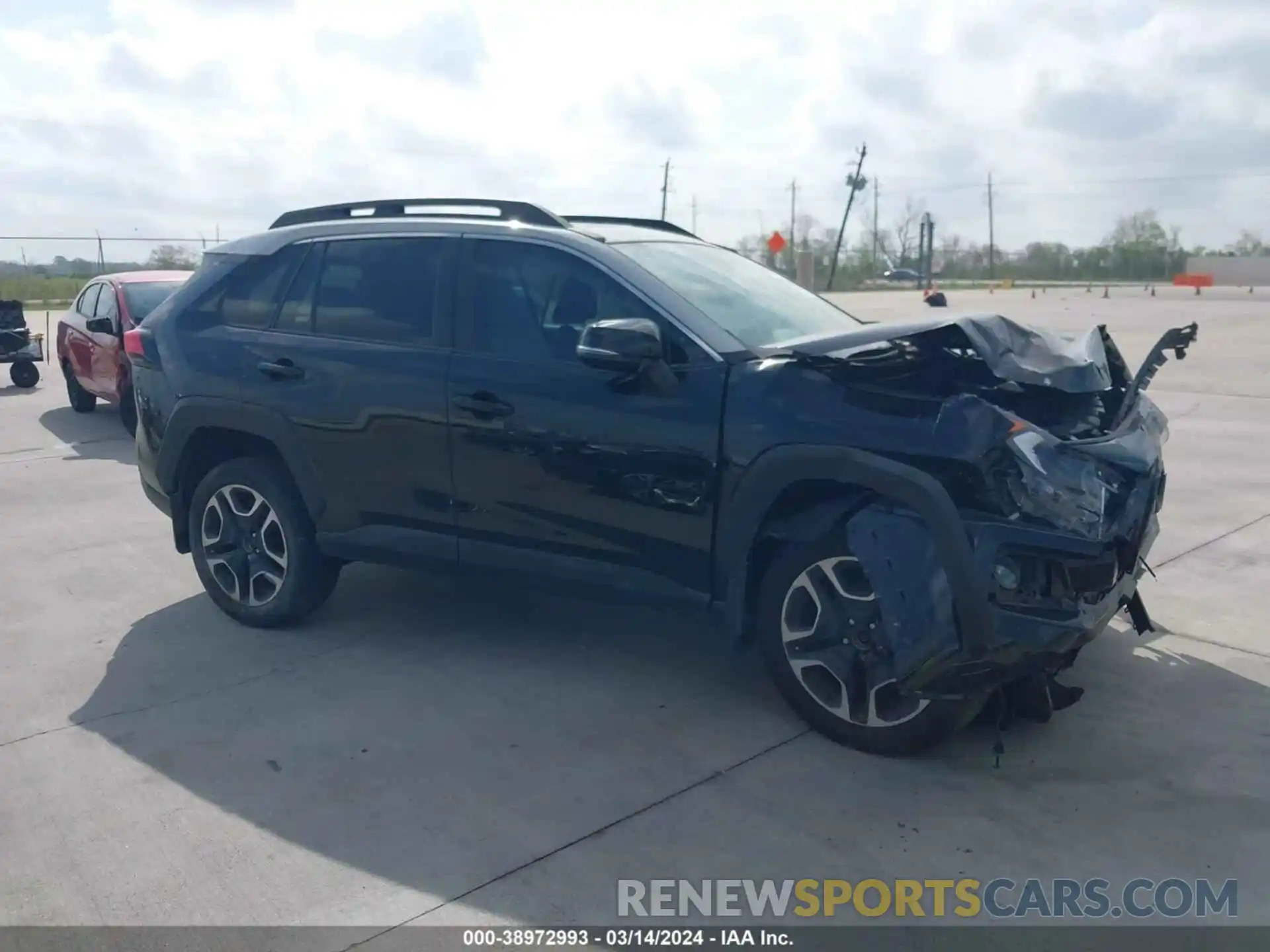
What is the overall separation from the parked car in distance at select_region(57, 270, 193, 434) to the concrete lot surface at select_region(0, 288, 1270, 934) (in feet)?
20.1

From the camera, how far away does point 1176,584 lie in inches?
239

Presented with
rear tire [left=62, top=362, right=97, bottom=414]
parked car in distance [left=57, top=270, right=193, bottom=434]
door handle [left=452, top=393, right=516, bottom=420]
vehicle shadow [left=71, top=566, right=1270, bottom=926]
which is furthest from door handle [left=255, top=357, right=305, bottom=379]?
rear tire [left=62, top=362, right=97, bottom=414]

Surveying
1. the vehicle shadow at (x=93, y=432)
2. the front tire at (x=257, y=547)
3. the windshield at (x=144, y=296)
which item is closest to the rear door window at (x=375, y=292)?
the front tire at (x=257, y=547)

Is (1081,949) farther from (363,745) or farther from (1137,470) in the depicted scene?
(363,745)

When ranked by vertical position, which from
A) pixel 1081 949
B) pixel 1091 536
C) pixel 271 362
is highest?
pixel 271 362

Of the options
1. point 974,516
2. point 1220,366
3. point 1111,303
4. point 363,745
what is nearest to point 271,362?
point 363,745

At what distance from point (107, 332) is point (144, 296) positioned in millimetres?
560

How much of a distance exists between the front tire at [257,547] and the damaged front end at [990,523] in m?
2.56

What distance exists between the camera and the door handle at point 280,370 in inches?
211

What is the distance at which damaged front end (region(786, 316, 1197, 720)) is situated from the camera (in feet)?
12.3

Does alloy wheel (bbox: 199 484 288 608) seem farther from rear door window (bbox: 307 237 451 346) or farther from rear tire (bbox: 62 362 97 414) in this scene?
rear tire (bbox: 62 362 97 414)

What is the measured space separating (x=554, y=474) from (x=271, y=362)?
1.64 meters

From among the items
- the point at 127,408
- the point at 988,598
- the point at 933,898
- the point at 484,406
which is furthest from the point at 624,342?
the point at 127,408

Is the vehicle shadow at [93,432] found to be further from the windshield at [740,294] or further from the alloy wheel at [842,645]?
the alloy wheel at [842,645]
